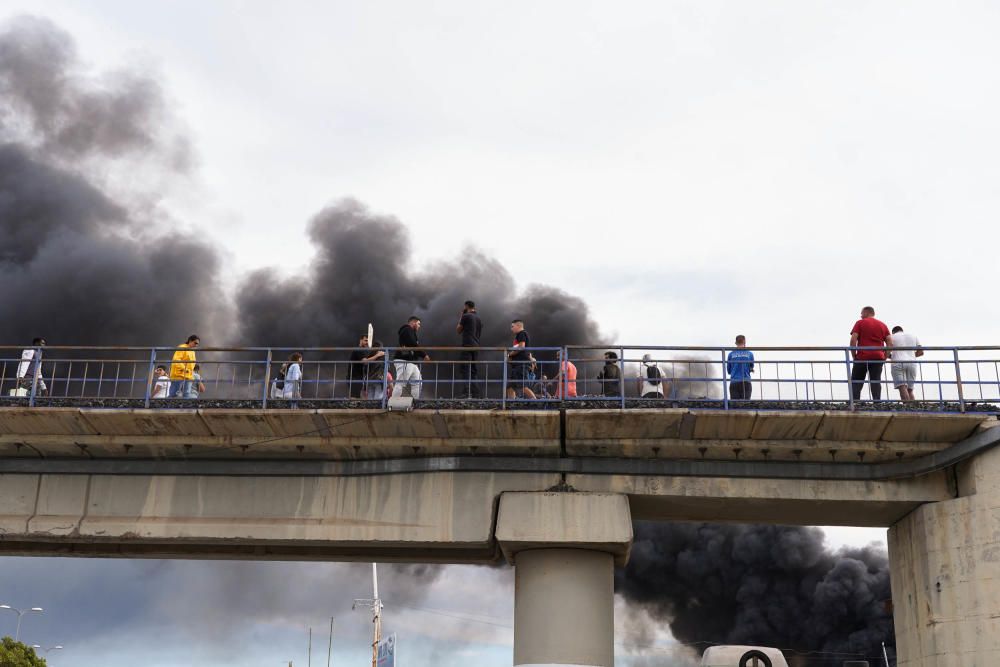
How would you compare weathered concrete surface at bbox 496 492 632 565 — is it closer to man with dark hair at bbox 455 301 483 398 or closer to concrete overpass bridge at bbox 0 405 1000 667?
concrete overpass bridge at bbox 0 405 1000 667

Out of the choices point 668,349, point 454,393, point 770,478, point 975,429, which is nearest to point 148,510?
point 454,393

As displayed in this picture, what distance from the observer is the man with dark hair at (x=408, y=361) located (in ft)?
58.1

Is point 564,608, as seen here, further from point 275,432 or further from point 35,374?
point 35,374

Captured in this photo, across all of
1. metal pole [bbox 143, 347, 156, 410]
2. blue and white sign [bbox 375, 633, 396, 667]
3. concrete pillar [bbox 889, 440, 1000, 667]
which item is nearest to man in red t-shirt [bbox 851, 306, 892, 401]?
concrete pillar [bbox 889, 440, 1000, 667]

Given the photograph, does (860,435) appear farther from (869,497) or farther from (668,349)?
(668,349)

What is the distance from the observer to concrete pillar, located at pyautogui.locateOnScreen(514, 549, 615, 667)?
16688 mm

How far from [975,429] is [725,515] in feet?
15.1

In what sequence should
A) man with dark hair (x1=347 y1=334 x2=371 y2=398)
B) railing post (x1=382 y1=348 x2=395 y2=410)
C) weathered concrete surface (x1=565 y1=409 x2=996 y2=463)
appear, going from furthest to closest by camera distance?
man with dark hair (x1=347 y1=334 x2=371 y2=398) < railing post (x1=382 y1=348 x2=395 y2=410) < weathered concrete surface (x1=565 y1=409 x2=996 y2=463)

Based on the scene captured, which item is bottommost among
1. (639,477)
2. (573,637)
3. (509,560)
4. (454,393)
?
(573,637)

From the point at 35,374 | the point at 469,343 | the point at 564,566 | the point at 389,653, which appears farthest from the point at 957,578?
the point at 389,653

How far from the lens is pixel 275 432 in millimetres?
17547

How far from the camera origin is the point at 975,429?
16.7 meters

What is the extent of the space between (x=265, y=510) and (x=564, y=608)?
17.6ft

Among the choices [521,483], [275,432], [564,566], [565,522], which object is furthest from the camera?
[521,483]
